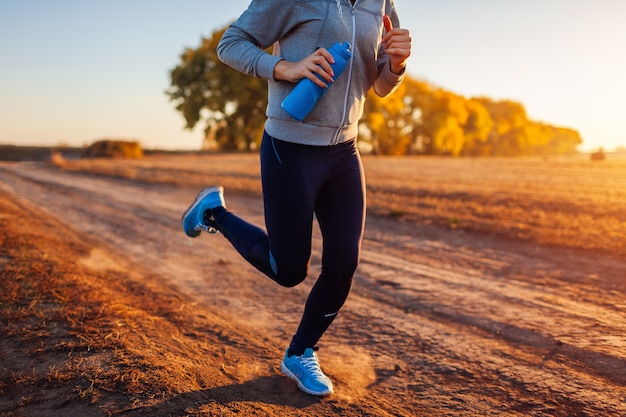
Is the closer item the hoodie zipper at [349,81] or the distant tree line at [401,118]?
the hoodie zipper at [349,81]

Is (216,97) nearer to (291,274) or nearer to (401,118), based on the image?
(401,118)

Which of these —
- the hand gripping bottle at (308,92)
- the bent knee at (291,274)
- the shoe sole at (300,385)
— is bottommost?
the shoe sole at (300,385)

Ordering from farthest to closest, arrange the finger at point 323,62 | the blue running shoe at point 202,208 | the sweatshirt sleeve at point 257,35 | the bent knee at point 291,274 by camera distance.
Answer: the blue running shoe at point 202,208
the bent knee at point 291,274
the sweatshirt sleeve at point 257,35
the finger at point 323,62

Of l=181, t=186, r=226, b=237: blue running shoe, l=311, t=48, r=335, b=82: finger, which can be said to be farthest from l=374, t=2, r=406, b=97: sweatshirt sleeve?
l=181, t=186, r=226, b=237: blue running shoe

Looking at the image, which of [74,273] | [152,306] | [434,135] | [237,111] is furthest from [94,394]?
[434,135]

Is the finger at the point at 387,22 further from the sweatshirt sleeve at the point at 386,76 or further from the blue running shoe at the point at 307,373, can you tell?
the blue running shoe at the point at 307,373

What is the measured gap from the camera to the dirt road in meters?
2.86

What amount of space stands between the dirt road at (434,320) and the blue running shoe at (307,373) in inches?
2.4

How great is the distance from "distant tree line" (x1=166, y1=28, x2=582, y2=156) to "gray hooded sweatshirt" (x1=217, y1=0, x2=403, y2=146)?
1843cm

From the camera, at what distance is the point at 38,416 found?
93.7 inches

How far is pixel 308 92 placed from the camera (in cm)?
242

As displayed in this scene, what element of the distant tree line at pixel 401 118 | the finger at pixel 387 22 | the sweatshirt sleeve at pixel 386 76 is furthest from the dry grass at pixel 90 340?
the distant tree line at pixel 401 118

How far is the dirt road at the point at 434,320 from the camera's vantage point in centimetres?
286

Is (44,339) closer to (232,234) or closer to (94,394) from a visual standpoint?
(94,394)
